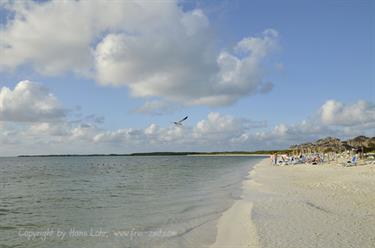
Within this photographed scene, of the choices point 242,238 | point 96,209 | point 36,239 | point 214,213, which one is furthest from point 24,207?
point 242,238

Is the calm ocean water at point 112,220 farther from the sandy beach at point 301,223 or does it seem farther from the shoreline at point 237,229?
the sandy beach at point 301,223

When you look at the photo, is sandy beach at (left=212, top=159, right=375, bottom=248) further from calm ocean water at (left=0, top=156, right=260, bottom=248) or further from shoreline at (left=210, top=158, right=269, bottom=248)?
calm ocean water at (left=0, top=156, right=260, bottom=248)

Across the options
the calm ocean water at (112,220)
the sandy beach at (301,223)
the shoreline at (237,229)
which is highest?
the sandy beach at (301,223)

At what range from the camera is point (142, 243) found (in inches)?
423

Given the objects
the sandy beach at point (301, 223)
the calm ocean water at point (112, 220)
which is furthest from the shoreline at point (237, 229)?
the calm ocean water at point (112, 220)

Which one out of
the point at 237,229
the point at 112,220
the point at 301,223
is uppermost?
the point at 301,223

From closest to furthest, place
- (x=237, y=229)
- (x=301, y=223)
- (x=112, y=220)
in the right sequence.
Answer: (x=301, y=223) < (x=237, y=229) < (x=112, y=220)

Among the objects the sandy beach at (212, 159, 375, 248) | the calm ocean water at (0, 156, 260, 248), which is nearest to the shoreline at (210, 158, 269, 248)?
the sandy beach at (212, 159, 375, 248)

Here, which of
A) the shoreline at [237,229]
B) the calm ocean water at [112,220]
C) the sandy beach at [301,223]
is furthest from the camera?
the calm ocean water at [112,220]

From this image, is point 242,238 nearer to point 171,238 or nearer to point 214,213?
point 171,238

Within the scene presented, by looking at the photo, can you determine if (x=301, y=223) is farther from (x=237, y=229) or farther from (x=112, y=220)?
(x=112, y=220)

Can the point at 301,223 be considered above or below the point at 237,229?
above

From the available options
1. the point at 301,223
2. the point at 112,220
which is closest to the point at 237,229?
the point at 301,223

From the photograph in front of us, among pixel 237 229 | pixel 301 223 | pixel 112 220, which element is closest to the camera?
pixel 301 223
